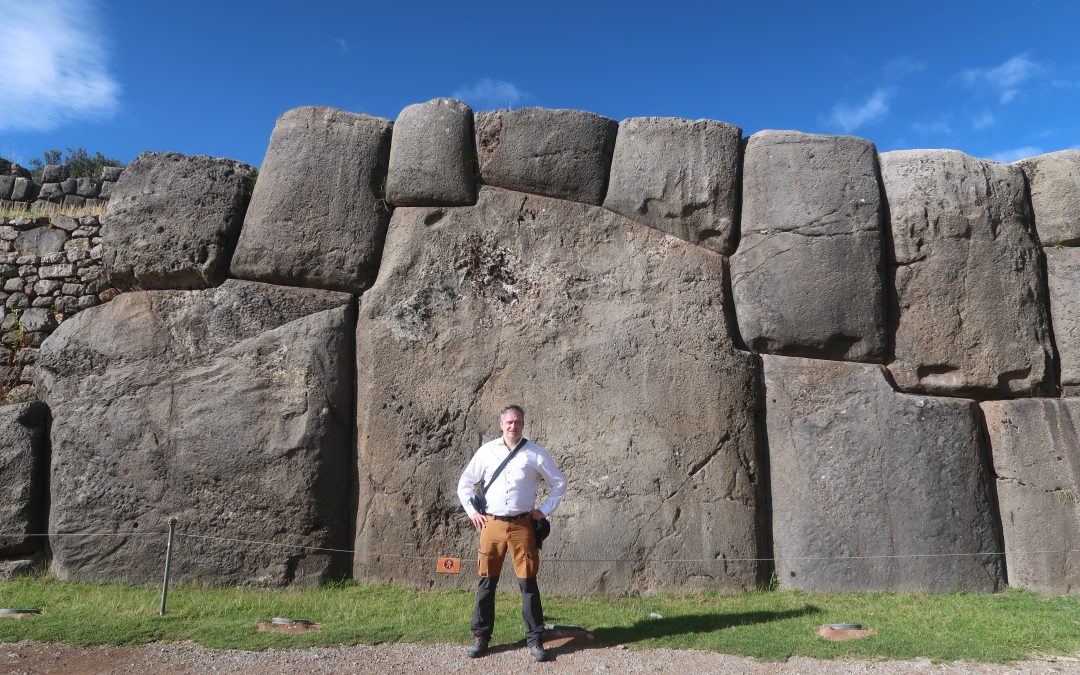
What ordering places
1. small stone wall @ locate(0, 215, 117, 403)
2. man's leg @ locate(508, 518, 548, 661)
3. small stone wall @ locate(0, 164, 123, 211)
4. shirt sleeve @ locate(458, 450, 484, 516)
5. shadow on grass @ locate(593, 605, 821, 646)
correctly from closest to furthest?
man's leg @ locate(508, 518, 548, 661) → shirt sleeve @ locate(458, 450, 484, 516) → shadow on grass @ locate(593, 605, 821, 646) → small stone wall @ locate(0, 215, 117, 403) → small stone wall @ locate(0, 164, 123, 211)

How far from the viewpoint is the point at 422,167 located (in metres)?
7.08

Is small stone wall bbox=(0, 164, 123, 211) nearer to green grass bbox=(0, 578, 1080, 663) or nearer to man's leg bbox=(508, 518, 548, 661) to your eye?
green grass bbox=(0, 578, 1080, 663)

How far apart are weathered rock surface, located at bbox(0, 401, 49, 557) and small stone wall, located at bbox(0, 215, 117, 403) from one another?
54cm

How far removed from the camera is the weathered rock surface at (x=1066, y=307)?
6.52 m

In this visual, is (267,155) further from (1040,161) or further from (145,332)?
(1040,161)

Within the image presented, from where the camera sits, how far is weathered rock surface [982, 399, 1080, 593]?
6.12m

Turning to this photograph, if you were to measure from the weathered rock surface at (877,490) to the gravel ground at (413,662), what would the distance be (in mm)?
1696

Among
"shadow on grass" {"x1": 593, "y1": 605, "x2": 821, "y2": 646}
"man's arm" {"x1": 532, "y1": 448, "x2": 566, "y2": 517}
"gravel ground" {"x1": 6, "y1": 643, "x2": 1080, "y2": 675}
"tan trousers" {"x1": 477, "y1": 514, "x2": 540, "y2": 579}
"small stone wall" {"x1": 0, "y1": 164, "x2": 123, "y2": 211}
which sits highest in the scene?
"small stone wall" {"x1": 0, "y1": 164, "x2": 123, "y2": 211}

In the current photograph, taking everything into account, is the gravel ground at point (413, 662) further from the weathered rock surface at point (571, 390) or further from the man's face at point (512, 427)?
the weathered rock surface at point (571, 390)

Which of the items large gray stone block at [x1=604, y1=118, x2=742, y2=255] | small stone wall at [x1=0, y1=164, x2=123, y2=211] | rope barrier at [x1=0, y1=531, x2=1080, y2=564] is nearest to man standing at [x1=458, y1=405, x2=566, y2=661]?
rope barrier at [x1=0, y1=531, x2=1080, y2=564]

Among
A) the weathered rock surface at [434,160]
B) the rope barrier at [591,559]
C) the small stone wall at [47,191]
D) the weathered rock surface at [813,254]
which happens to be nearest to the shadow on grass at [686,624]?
the rope barrier at [591,559]

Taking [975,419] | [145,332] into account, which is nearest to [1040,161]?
[975,419]

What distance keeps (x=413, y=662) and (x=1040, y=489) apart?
4947 millimetres

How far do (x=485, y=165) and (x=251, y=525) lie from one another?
11.8 feet
